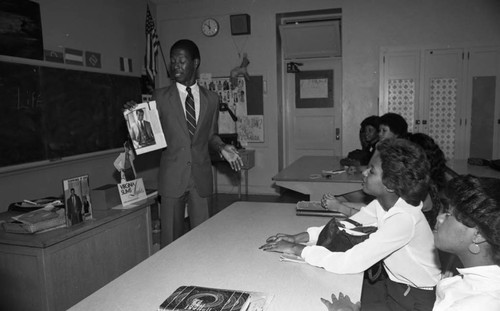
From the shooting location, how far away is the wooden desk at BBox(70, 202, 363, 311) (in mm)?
1254

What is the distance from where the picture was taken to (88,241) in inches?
89.3

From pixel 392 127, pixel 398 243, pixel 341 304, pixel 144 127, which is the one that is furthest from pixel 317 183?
pixel 341 304

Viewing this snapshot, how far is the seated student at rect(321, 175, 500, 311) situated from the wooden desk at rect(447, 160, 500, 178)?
8.48 ft

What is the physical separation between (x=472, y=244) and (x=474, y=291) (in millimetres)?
128

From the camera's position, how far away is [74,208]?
7.32 feet

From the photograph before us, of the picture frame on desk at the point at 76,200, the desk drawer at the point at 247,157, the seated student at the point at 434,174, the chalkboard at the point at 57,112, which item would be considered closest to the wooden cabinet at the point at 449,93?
Answer: the desk drawer at the point at 247,157

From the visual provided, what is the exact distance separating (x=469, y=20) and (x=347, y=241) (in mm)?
5345

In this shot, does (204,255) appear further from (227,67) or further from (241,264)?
(227,67)

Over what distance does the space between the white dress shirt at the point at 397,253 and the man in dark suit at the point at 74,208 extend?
52.9 inches

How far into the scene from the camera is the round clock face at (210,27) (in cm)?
659

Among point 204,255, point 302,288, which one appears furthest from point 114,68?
point 302,288

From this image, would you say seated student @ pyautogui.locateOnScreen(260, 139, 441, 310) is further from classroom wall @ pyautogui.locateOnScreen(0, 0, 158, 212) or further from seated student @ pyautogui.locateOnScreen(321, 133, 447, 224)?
classroom wall @ pyautogui.locateOnScreen(0, 0, 158, 212)

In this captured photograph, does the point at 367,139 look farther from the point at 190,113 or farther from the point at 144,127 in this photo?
the point at 144,127

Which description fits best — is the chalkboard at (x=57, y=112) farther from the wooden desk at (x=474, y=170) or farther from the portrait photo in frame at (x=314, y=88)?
the wooden desk at (x=474, y=170)
